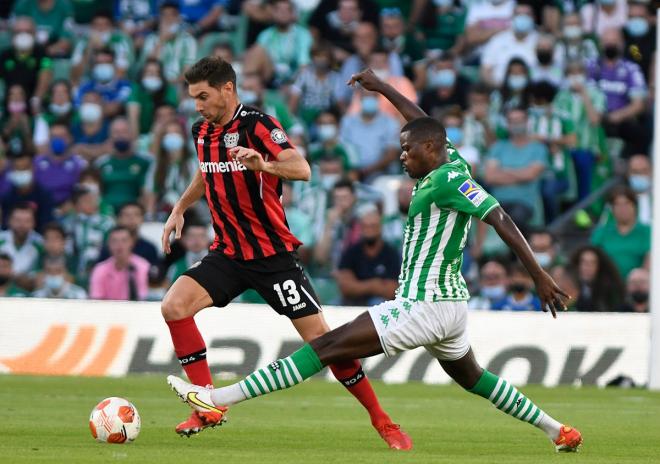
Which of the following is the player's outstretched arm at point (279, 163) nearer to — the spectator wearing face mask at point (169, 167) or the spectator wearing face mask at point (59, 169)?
the spectator wearing face mask at point (169, 167)

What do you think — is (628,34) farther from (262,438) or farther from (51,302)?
(262,438)

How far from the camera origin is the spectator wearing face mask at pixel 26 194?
61.2 feet

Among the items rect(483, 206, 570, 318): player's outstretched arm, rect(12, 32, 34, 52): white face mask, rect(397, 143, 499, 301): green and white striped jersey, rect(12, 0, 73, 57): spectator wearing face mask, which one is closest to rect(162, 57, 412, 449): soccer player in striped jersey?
rect(397, 143, 499, 301): green and white striped jersey

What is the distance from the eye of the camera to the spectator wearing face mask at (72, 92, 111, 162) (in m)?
19.3

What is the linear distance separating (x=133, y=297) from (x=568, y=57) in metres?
6.80

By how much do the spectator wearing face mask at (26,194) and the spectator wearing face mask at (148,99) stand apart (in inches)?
62.8

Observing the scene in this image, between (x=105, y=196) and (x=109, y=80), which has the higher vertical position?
(x=109, y=80)

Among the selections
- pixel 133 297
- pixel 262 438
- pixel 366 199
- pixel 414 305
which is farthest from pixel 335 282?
pixel 414 305

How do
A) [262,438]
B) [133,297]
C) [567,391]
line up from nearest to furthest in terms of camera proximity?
1. [262,438]
2. [567,391]
3. [133,297]

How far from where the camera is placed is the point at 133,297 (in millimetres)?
17125

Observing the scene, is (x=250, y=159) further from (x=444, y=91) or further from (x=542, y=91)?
(x=444, y=91)

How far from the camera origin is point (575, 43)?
757 inches

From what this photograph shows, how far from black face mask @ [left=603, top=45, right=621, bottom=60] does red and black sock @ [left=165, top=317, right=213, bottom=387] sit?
37.2ft

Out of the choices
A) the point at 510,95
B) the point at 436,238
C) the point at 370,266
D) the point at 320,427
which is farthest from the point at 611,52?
the point at 436,238
